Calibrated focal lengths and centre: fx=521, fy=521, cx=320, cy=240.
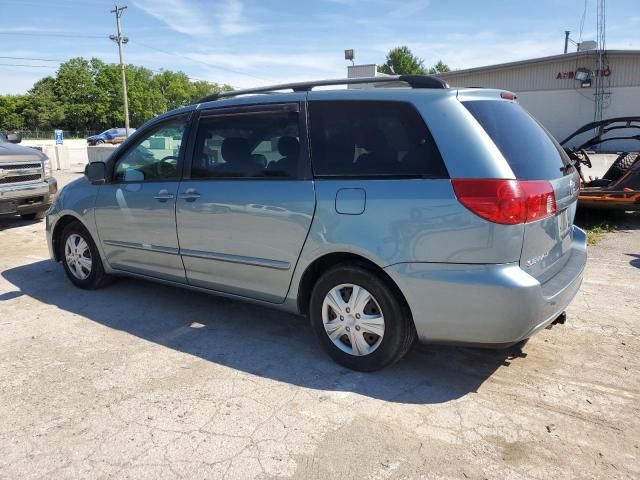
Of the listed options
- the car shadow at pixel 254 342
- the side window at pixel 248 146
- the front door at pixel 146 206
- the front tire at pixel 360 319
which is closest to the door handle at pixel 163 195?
the front door at pixel 146 206

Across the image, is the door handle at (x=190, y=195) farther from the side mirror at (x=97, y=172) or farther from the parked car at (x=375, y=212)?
the side mirror at (x=97, y=172)

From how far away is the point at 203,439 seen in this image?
273 cm

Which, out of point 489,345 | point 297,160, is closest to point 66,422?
point 297,160

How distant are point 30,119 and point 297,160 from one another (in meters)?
86.2

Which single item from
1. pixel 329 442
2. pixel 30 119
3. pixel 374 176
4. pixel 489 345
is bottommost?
pixel 329 442

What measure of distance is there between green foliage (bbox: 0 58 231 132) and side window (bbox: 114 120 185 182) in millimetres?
76971

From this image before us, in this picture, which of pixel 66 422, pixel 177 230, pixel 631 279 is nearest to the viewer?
pixel 66 422

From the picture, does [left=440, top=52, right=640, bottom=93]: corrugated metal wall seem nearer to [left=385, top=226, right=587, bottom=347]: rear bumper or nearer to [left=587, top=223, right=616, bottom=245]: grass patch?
[left=587, top=223, right=616, bottom=245]: grass patch

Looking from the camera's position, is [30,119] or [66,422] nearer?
[66,422]

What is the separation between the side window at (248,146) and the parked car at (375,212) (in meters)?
0.01

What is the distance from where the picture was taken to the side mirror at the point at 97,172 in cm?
481

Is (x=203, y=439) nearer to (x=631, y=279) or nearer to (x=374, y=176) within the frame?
(x=374, y=176)

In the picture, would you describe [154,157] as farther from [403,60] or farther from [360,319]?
[403,60]

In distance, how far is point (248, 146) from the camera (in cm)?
388
